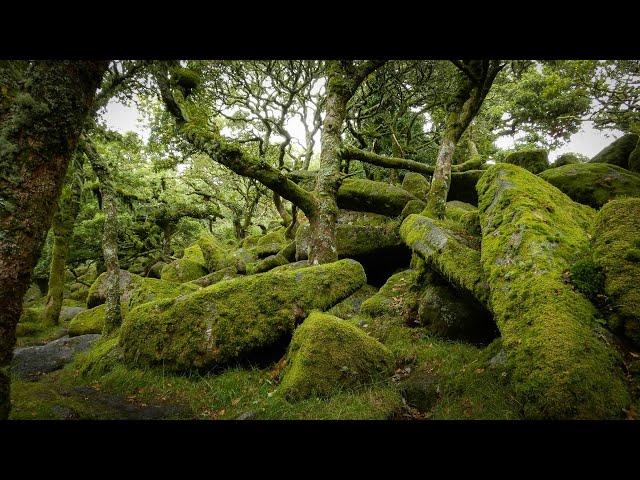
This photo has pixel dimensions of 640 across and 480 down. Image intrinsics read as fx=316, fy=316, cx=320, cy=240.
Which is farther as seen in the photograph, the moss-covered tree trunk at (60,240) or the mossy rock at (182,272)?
the mossy rock at (182,272)

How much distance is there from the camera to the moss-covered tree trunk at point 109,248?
30.1ft

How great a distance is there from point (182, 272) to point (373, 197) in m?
10.1

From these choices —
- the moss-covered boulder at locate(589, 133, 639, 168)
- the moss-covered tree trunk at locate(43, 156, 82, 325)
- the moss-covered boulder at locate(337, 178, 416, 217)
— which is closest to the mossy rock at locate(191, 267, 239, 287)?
the moss-covered boulder at locate(337, 178, 416, 217)

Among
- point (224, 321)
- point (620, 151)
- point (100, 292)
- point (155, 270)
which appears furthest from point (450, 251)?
point (155, 270)

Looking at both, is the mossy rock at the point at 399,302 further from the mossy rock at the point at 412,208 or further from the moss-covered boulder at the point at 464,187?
the moss-covered boulder at the point at 464,187

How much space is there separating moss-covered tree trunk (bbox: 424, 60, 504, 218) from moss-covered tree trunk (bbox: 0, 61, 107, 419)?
821 centimetres

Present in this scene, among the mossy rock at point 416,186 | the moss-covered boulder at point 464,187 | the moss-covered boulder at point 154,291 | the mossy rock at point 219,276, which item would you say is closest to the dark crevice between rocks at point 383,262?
the mossy rock at point 416,186

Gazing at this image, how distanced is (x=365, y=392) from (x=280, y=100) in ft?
57.6

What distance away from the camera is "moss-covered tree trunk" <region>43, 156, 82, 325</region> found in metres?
13.1

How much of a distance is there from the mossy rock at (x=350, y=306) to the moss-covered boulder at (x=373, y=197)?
4.09 metres

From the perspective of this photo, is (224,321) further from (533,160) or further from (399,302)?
(533,160)
